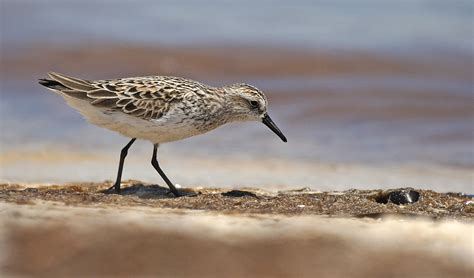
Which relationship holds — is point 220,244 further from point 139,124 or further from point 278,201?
point 139,124

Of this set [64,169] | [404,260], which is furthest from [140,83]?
[404,260]

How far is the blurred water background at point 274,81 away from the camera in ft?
37.3

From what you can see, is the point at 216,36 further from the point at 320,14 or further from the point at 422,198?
the point at 422,198

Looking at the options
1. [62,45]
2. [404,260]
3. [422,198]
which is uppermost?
[62,45]

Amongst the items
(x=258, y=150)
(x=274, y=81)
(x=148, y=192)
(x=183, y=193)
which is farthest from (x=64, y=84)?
(x=274, y=81)

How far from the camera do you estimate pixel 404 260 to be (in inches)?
185

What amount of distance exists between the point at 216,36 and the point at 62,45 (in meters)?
3.21

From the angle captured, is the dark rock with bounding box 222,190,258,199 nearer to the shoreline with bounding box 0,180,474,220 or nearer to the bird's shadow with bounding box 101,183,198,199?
the shoreline with bounding box 0,180,474,220

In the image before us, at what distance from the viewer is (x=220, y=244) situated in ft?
16.0

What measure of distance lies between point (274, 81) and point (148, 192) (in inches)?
318

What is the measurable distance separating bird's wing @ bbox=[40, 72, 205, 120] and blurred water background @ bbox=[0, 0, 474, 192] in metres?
1.91

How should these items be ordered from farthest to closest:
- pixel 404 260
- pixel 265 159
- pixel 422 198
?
pixel 265 159 → pixel 422 198 → pixel 404 260

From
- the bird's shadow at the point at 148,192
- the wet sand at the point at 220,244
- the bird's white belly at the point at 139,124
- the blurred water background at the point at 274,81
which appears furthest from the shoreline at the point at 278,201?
the blurred water background at the point at 274,81

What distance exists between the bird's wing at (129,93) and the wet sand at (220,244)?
9.11 feet
